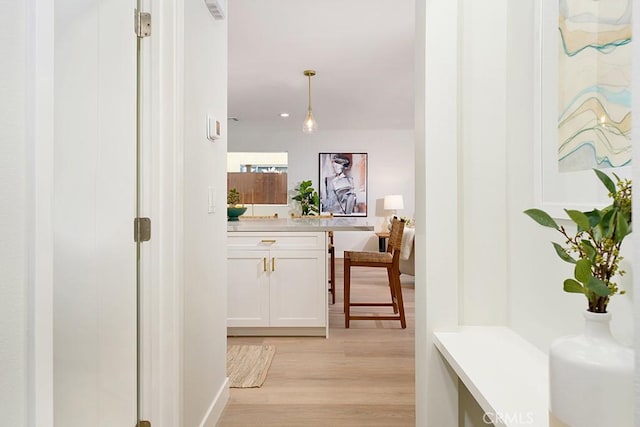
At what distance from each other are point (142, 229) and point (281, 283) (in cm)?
210

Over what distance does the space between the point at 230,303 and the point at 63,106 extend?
2.54 meters

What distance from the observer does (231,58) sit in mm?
4441

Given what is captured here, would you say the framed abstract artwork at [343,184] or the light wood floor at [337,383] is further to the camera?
the framed abstract artwork at [343,184]

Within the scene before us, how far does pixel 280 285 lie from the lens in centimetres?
350

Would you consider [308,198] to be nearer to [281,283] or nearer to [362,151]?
[362,151]

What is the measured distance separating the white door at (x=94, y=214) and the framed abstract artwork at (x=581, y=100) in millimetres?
1291

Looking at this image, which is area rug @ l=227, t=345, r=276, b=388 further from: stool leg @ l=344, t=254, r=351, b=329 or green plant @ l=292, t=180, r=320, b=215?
green plant @ l=292, t=180, r=320, b=215

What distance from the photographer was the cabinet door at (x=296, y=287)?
3.49 m

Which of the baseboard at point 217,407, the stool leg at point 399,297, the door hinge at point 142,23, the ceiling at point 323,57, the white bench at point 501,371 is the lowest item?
the baseboard at point 217,407

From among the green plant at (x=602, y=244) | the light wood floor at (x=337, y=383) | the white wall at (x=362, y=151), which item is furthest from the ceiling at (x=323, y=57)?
the green plant at (x=602, y=244)

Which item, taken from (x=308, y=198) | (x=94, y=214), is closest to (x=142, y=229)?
(x=94, y=214)

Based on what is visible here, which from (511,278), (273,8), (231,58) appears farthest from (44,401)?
(231,58)

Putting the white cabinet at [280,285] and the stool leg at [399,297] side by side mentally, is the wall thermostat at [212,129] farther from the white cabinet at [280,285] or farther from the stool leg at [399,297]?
the stool leg at [399,297]

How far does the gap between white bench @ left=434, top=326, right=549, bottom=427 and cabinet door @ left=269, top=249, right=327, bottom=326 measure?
2.17m
